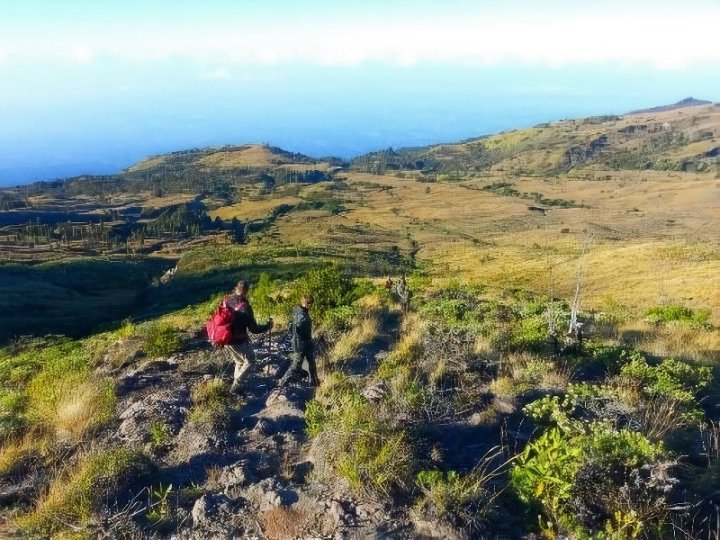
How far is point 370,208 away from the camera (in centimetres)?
12925

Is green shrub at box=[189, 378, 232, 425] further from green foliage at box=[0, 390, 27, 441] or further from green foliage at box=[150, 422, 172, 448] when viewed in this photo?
green foliage at box=[0, 390, 27, 441]

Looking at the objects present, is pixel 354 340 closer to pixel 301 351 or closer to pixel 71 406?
pixel 301 351

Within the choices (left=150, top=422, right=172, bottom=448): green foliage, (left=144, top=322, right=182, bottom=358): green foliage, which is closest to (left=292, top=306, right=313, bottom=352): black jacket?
(left=150, top=422, right=172, bottom=448): green foliage

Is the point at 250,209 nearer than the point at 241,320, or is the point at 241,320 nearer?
the point at 241,320

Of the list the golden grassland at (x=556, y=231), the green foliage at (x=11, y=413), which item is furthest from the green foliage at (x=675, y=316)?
the green foliage at (x=11, y=413)

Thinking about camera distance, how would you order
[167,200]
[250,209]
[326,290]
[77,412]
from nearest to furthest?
[77,412], [326,290], [250,209], [167,200]

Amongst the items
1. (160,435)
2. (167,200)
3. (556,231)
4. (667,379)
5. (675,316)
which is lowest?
(556,231)

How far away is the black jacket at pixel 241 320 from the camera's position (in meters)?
7.62

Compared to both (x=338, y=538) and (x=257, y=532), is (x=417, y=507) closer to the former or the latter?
(x=338, y=538)

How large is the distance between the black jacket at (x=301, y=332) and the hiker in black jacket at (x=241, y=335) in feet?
1.88

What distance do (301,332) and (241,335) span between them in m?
0.85

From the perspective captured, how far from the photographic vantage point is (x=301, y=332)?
25.2ft

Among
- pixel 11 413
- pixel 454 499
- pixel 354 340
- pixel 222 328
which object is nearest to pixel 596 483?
pixel 454 499

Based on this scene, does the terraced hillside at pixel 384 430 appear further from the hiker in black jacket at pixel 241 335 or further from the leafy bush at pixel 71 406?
the hiker in black jacket at pixel 241 335
